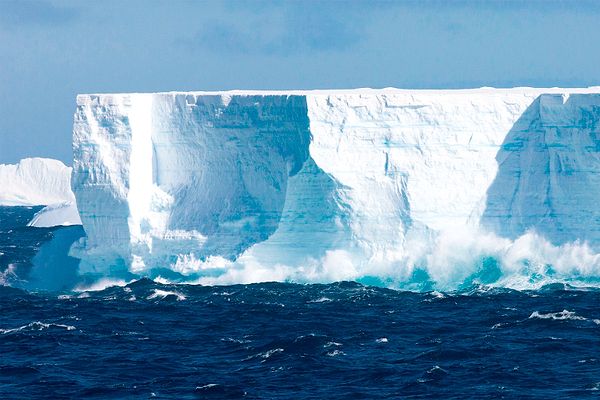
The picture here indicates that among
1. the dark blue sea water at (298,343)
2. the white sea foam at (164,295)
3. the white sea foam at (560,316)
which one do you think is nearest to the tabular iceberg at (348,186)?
the dark blue sea water at (298,343)

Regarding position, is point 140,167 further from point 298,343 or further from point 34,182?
point 34,182

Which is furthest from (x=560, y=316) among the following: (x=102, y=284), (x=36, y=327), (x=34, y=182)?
(x=34, y=182)

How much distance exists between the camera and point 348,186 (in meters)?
32.3

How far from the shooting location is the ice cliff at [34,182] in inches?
2785

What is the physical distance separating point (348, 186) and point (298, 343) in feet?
28.1

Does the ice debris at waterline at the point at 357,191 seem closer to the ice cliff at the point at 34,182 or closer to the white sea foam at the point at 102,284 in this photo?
the white sea foam at the point at 102,284

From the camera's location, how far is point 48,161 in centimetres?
7150

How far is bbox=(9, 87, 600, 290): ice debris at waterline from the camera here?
3228 centimetres

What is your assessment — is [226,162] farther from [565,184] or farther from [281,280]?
[565,184]

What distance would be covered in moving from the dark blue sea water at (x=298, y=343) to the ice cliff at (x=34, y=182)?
125 ft

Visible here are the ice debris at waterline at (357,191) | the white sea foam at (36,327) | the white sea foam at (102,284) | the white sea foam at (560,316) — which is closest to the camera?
the white sea foam at (36,327)

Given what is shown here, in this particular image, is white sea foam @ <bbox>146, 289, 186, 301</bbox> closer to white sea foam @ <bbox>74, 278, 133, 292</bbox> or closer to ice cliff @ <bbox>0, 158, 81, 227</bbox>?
white sea foam @ <bbox>74, 278, 133, 292</bbox>

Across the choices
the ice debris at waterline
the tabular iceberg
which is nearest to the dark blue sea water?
the ice debris at waterline

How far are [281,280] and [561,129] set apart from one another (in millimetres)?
8450
